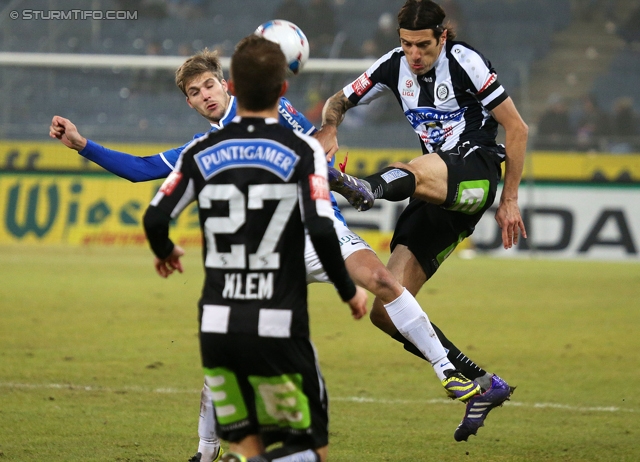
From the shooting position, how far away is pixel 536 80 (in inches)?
856

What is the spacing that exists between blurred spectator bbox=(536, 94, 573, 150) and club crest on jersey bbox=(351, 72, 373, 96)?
1291cm

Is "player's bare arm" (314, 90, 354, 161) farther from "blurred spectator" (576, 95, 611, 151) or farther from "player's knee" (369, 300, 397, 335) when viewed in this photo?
"blurred spectator" (576, 95, 611, 151)

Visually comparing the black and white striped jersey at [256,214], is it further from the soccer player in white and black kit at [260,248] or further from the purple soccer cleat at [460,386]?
the purple soccer cleat at [460,386]

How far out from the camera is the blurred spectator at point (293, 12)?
22.8 metres

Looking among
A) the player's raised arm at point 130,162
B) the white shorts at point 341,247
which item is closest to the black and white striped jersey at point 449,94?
the white shorts at point 341,247

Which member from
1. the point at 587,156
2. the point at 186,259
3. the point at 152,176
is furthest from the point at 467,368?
the point at 587,156

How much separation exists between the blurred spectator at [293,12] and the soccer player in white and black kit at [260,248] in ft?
63.3

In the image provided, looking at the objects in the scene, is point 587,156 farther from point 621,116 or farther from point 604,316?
point 604,316

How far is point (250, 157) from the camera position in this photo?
3.79 metres

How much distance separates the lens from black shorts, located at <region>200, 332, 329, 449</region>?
3.82 metres

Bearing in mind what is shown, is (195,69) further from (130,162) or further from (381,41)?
(381,41)

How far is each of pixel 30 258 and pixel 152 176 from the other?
1201 centimetres

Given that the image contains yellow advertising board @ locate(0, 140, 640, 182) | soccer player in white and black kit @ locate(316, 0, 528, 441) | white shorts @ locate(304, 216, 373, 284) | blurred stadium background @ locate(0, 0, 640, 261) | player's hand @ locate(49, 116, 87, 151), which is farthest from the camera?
blurred stadium background @ locate(0, 0, 640, 261)

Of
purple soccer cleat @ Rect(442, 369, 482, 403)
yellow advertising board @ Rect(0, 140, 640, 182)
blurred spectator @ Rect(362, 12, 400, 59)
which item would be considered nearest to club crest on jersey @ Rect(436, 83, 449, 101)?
purple soccer cleat @ Rect(442, 369, 482, 403)
